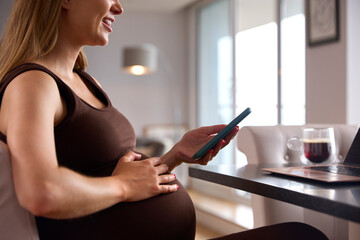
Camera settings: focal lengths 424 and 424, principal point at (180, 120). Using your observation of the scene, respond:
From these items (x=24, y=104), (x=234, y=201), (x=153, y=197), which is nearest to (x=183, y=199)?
(x=153, y=197)

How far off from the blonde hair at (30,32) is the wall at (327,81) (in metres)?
2.39

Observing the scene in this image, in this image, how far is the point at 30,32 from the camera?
102 centimetres

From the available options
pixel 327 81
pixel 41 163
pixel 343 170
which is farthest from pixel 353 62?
pixel 41 163

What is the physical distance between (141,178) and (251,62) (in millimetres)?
3541

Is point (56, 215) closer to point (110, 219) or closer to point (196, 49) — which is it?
point (110, 219)

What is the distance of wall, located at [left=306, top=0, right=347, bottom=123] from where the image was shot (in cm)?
296

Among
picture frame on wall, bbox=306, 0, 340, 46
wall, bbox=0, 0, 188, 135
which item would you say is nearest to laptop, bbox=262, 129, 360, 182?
picture frame on wall, bbox=306, 0, 340, 46

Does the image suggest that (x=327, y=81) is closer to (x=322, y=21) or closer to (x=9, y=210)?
(x=322, y=21)

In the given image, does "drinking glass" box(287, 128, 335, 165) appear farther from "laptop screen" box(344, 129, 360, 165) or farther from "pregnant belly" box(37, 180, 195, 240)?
"pregnant belly" box(37, 180, 195, 240)

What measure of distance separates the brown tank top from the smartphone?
4.7 inches

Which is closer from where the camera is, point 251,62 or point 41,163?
point 41,163

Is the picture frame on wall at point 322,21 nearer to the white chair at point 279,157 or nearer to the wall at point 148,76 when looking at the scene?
the white chair at point 279,157

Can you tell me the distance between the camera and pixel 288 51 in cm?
376

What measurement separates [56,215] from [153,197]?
26cm
